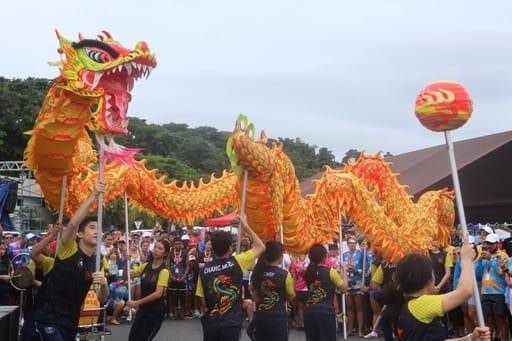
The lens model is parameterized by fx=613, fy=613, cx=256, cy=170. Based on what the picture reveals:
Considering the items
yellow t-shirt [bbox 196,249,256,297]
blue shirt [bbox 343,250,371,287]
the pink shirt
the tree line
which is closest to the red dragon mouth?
yellow t-shirt [bbox 196,249,256,297]

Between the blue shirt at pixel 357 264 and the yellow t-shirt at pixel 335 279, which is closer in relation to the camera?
the yellow t-shirt at pixel 335 279

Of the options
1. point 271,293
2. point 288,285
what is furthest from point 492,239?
point 271,293

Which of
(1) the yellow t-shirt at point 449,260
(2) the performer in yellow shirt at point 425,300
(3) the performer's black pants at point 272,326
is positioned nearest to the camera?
(2) the performer in yellow shirt at point 425,300

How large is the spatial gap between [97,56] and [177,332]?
565 centimetres

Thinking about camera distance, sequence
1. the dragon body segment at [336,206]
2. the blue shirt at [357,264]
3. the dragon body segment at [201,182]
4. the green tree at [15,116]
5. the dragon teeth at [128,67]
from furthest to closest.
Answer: the green tree at [15,116] < the blue shirt at [357,264] < the dragon body segment at [336,206] < the dragon teeth at [128,67] < the dragon body segment at [201,182]

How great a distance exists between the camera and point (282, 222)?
6.39m

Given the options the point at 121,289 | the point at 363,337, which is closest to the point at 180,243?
the point at 121,289

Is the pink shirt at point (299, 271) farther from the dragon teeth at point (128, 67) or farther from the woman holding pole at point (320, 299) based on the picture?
the dragon teeth at point (128, 67)

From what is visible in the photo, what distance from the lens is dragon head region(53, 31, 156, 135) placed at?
509 cm

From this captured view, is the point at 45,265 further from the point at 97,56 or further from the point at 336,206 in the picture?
the point at 336,206

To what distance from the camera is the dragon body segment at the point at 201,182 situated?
5.24 m

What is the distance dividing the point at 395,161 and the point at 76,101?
13.5 m

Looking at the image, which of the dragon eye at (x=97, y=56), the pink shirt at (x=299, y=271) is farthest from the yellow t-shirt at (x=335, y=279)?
the pink shirt at (x=299, y=271)

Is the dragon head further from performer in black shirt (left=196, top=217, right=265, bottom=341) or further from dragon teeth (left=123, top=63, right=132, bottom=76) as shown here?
performer in black shirt (left=196, top=217, right=265, bottom=341)
